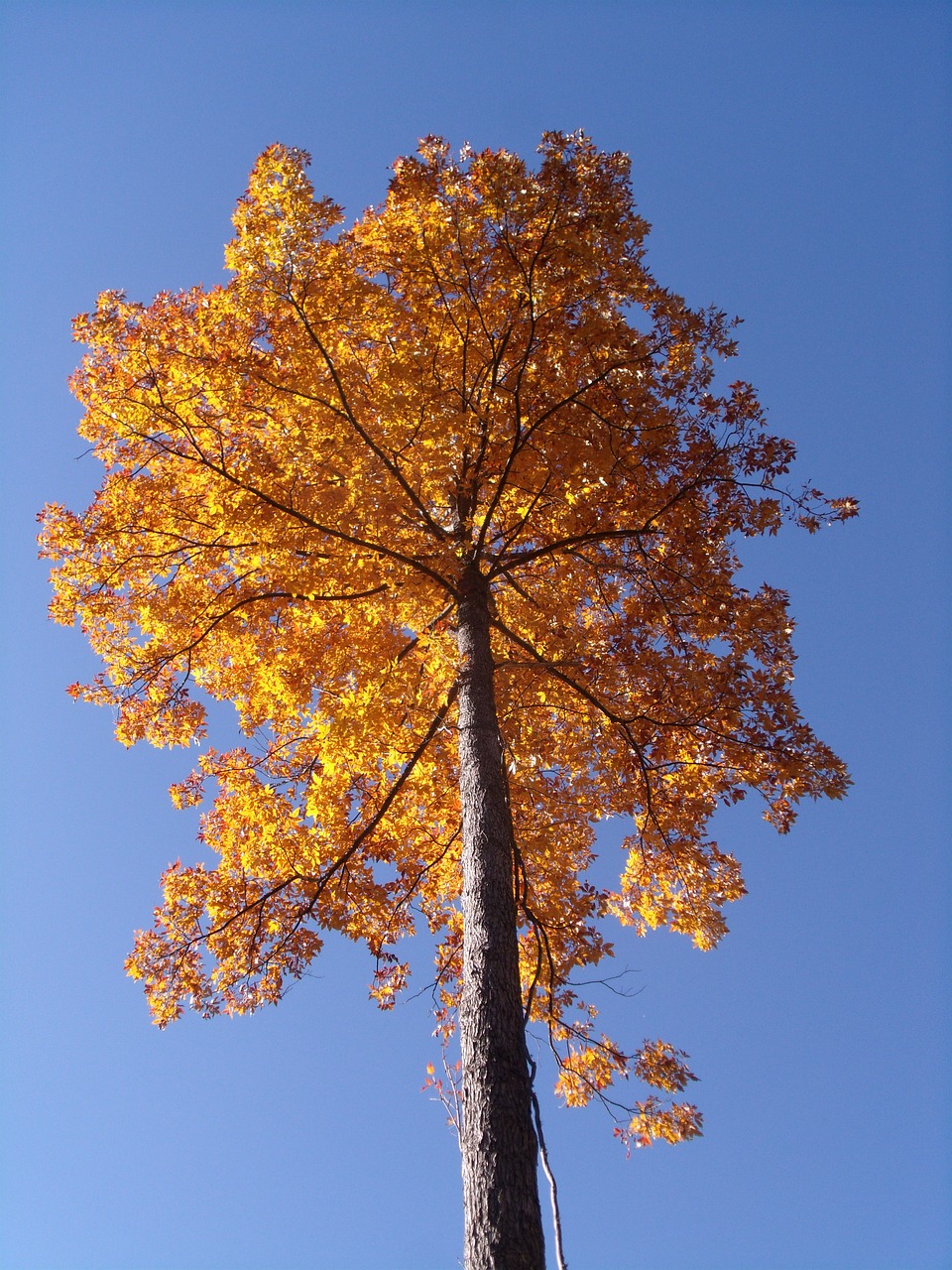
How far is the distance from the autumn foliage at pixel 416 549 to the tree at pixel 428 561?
2cm

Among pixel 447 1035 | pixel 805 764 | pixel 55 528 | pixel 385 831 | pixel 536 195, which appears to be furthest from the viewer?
pixel 447 1035

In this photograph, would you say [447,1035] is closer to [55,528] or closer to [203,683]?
[203,683]

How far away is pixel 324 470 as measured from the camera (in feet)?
19.5

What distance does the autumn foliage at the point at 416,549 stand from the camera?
216 inches

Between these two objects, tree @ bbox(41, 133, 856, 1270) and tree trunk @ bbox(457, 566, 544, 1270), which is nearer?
tree trunk @ bbox(457, 566, 544, 1270)

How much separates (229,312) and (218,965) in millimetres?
4489

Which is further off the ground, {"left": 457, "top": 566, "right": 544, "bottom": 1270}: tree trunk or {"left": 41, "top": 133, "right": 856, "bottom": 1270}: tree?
{"left": 41, "top": 133, "right": 856, "bottom": 1270}: tree

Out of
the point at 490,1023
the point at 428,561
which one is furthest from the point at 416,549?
the point at 490,1023

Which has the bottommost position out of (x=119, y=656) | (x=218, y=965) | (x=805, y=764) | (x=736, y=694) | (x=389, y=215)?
(x=218, y=965)

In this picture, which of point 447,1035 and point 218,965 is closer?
point 218,965

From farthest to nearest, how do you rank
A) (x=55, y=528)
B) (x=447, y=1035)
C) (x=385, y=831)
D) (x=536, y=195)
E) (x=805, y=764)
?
(x=447, y=1035), (x=385, y=831), (x=55, y=528), (x=805, y=764), (x=536, y=195)

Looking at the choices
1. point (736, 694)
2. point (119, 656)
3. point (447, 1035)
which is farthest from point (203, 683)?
point (736, 694)

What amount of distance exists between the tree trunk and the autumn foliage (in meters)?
0.54

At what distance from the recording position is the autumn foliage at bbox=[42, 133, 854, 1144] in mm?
5477
